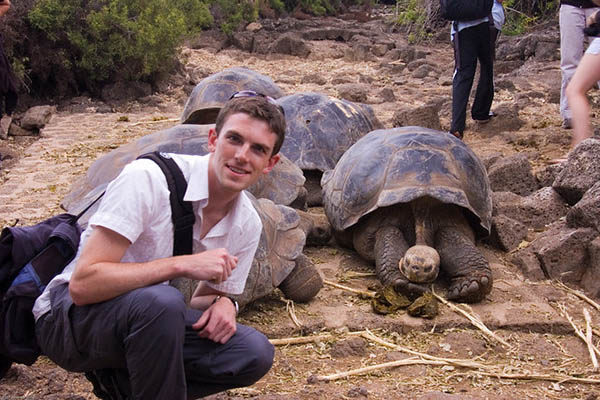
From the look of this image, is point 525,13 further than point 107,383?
Yes

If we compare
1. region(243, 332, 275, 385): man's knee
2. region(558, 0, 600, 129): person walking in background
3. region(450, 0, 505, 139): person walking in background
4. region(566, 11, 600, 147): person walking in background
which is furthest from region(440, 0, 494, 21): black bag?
region(243, 332, 275, 385): man's knee

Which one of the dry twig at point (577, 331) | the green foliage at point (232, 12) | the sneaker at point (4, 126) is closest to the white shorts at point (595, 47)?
the dry twig at point (577, 331)

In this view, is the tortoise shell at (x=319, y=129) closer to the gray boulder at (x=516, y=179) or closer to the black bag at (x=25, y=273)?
the gray boulder at (x=516, y=179)

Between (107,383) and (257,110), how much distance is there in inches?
31.4

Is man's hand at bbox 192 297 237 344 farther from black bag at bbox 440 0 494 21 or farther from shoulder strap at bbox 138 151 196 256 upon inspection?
black bag at bbox 440 0 494 21

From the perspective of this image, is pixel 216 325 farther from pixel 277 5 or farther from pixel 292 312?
pixel 277 5

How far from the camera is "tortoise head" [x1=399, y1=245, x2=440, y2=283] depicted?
10.5 feet

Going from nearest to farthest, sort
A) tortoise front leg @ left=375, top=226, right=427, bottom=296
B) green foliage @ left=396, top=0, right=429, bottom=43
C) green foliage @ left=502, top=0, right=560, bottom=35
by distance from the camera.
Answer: tortoise front leg @ left=375, top=226, right=427, bottom=296, green foliage @ left=502, top=0, right=560, bottom=35, green foliage @ left=396, top=0, right=429, bottom=43

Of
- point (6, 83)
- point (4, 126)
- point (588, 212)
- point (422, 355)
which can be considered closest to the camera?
point (422, 355)

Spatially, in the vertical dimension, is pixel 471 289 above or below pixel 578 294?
above

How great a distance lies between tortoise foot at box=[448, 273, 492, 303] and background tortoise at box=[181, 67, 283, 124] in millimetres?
2971

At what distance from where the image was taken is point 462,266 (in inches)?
131

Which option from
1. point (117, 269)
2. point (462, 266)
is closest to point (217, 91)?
point (462, 266)

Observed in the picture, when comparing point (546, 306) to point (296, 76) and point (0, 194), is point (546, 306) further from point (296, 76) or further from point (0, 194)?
point (296, 76)
